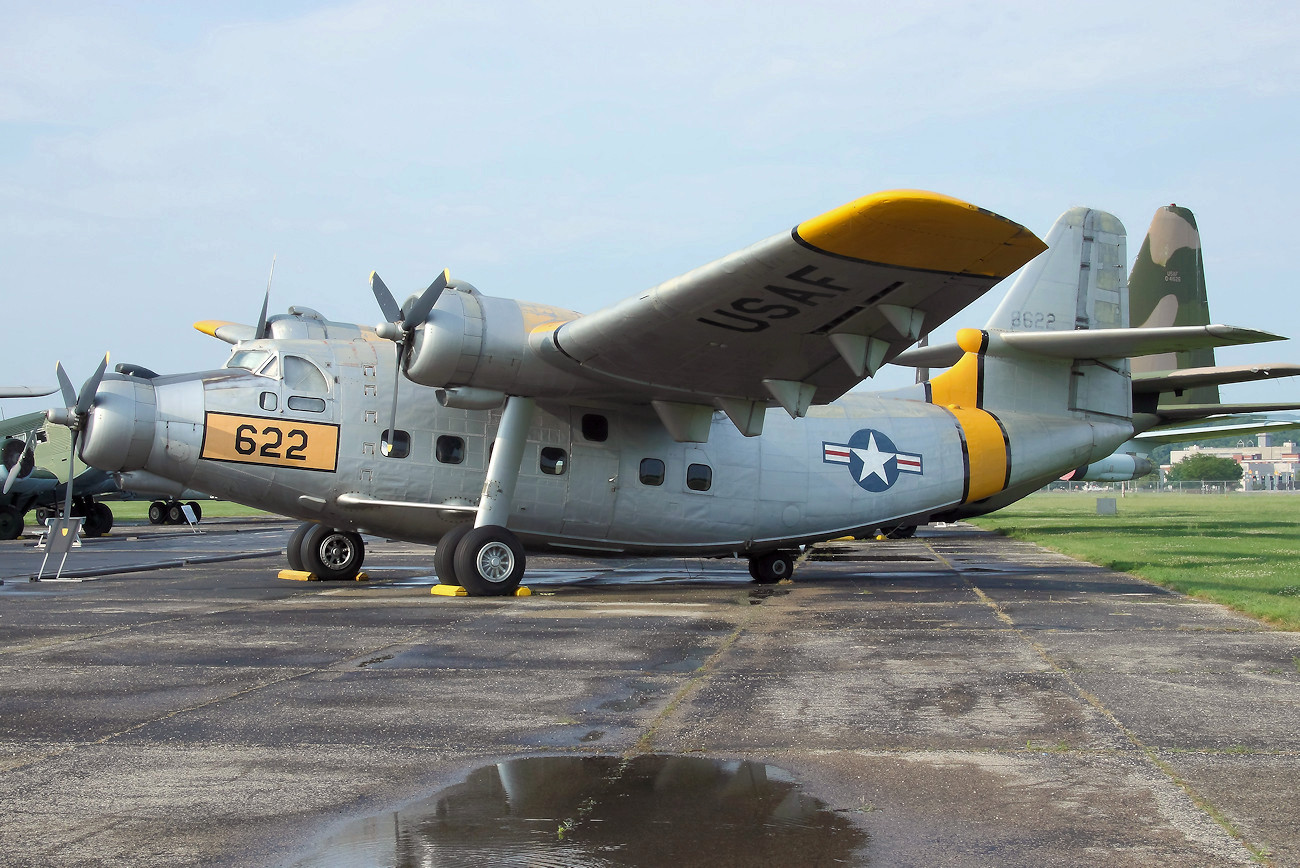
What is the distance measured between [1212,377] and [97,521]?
33.2 metres

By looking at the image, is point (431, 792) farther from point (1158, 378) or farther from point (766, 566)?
point (1158, 378)

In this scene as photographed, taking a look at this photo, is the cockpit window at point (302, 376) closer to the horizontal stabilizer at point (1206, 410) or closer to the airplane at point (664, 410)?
the airplane at point (664, 410)

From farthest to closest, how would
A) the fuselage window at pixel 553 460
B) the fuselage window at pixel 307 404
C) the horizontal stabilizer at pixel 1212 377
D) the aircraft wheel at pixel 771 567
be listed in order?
the horizontal stabilizer at pixel 1212 377
the aircraft wheel at pixel 771 567
the fuselage window at pixel 553 460
the fuselage window at pixel 307 404

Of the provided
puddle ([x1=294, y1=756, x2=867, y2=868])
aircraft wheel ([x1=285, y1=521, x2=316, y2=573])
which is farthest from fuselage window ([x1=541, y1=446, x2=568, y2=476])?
puddle ([x1=294, y1=756, x2=867, y2=868])

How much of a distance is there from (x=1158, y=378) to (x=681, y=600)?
1834cm

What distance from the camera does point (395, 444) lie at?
13766 millimetres

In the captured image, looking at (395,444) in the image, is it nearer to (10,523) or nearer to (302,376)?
(302,376)

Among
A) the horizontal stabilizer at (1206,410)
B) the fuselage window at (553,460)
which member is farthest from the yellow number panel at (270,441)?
the horizontal stabilizer at (1206,410)

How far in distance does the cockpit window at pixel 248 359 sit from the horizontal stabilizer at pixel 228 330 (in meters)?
3.84

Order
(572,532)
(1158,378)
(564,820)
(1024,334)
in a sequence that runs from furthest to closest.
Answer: (1158,378) < (1024,334) < (572,532) < (564,820)

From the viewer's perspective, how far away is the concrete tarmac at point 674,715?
3.99m

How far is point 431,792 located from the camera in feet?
14.8

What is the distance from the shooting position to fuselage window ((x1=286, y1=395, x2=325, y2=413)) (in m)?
13.5

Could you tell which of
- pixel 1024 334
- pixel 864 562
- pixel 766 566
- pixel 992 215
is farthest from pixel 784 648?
pixel 864 562
